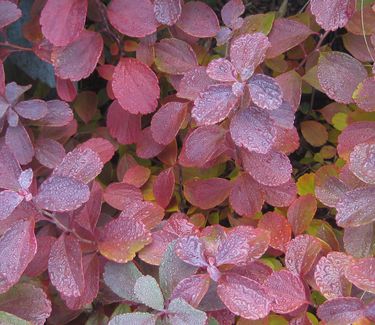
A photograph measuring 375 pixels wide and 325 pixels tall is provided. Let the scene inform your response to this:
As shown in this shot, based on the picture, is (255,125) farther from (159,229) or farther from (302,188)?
(302,188)

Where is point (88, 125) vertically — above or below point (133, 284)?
below

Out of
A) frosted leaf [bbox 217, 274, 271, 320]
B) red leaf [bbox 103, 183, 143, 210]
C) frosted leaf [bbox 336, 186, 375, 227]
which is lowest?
red leaf [bbox 103, 183, 143, 210]

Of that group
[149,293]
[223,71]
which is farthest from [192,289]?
[223,71]

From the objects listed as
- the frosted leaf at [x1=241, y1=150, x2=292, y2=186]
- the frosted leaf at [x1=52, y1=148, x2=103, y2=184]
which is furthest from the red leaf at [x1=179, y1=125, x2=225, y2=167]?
the frosted leaf at [x1=52, y1=148, x2=103, y2=184]

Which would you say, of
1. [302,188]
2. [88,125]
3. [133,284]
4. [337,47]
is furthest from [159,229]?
[337,47]

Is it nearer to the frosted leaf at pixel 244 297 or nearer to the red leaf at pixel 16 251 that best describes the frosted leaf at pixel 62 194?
the red leaf at pixel 16 251

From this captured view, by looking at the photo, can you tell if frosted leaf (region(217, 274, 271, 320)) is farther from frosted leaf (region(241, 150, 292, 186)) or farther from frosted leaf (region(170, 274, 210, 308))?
frosted leaf (region(241, 150, 292, 186))

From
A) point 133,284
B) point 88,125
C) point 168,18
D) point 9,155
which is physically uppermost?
point 168,18
